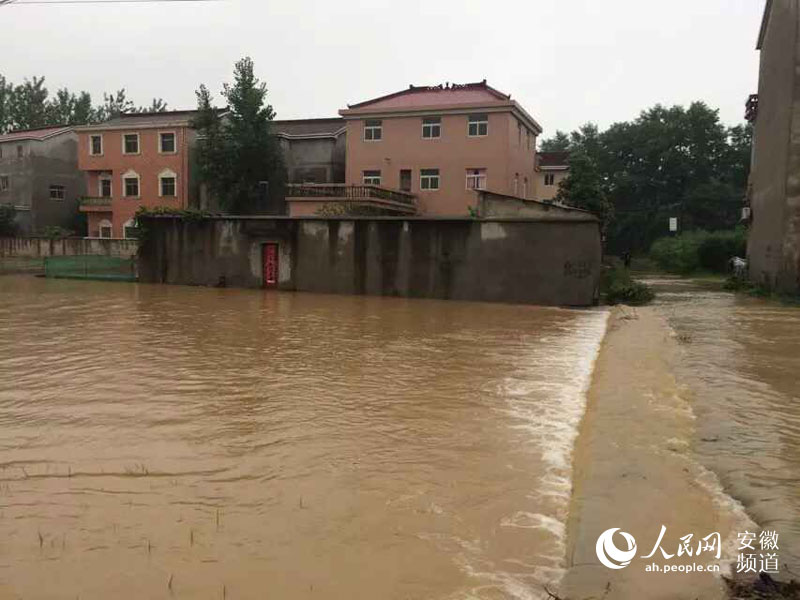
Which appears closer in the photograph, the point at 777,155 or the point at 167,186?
the point at 777,155

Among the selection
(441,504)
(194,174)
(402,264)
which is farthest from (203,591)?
(194,174)

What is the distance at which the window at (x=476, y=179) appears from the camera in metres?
32.2

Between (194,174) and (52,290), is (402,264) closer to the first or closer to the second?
(52,290)

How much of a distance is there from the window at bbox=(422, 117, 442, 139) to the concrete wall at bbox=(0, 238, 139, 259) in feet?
51.1

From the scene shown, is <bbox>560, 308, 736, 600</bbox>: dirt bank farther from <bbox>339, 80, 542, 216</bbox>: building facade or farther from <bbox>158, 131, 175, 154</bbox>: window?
<bbox>158, 131, 175, 154</bbox>: window

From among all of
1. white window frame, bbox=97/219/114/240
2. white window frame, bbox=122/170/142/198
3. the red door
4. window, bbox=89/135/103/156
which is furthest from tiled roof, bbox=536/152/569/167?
window, bbox=89/135/103/156

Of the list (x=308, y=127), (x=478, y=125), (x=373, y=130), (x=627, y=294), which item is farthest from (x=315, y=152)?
(x=627, y=294)

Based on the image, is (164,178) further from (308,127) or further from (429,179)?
(429,179)

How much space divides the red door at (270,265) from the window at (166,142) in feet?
51.1

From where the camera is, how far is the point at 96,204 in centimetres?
3834

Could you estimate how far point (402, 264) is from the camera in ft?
74.0

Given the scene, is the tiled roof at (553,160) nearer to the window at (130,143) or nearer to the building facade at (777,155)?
the building facade at (777,155)

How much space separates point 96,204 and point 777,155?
33.1m

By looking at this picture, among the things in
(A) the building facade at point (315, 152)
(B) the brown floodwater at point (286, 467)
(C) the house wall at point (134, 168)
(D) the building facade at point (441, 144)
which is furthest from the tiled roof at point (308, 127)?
(B) the brown floodwater at point (286, 467)
